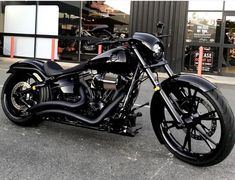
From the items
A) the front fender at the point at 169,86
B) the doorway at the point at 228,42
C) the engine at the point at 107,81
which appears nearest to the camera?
the front fender at the point at 169,86

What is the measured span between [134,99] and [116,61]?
50 cm

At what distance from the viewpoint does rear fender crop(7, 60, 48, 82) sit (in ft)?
15.7

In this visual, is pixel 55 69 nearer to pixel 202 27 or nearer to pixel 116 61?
pixel 116 61

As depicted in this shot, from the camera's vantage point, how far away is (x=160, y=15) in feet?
48.3

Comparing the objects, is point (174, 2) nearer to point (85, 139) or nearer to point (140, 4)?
point (140, 4)

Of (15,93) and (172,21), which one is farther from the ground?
(172,21)

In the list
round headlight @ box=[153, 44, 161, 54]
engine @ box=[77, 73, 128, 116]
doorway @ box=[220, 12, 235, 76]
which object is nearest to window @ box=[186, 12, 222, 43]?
doorway @ box=[220, 12, 235, 76]

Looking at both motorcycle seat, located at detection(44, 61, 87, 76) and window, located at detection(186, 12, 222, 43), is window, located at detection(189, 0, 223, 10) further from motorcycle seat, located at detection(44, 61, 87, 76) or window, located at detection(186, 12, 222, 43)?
motorcycle seat, located at detection(44, 61, 87, 76)

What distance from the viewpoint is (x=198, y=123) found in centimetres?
380

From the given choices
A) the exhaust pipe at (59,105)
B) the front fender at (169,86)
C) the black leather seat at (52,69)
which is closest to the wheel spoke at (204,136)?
the front fender at (169,86)

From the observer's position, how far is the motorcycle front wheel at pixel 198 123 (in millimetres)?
3531

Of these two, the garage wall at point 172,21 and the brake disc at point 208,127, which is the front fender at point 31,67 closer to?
the brake disc at point 208,127

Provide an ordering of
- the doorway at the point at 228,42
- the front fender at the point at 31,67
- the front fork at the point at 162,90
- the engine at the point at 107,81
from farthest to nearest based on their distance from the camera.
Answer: the doorway at the point at 228,42, the front fender at the point at 31,67, the engine at the point at 107,81, the front fork at the point at 162,90

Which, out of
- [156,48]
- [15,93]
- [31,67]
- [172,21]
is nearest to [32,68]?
[31,67]
